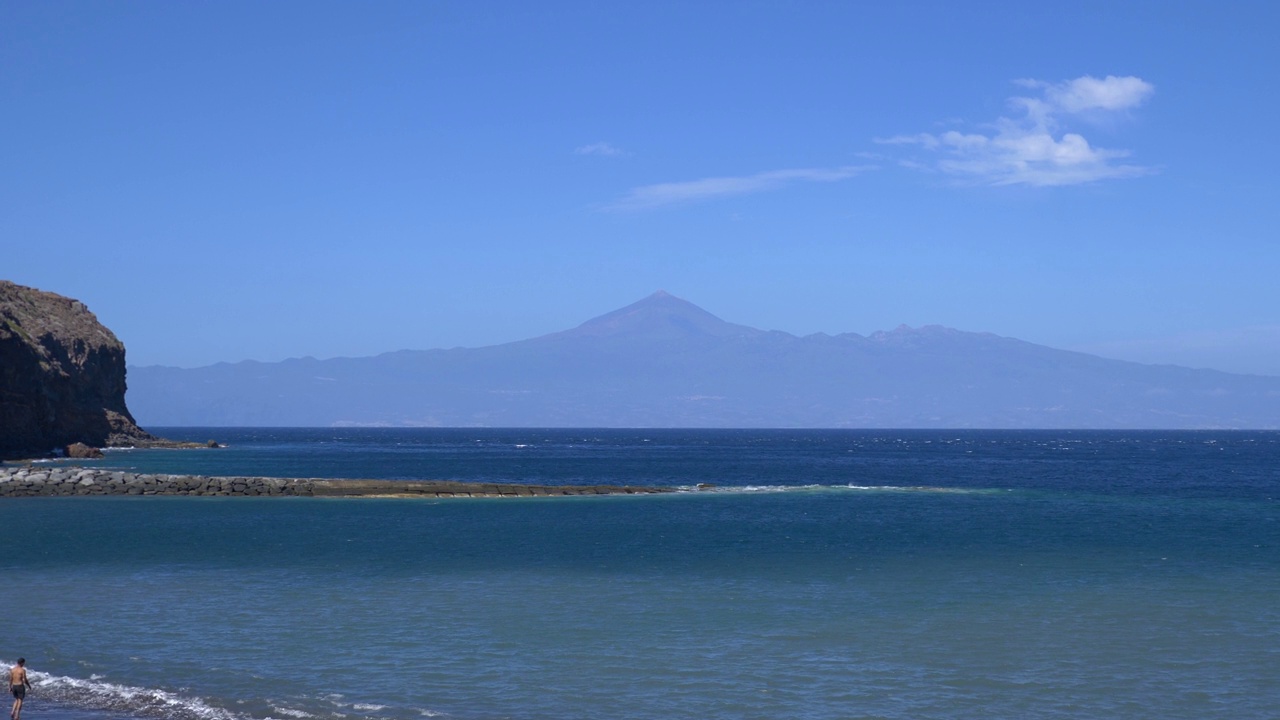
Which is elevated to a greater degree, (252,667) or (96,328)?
(96,328)

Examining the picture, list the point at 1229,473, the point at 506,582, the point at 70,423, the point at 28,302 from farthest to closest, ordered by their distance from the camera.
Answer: the point at 28,302 < the point at 70,423 < the point at 1229,473 < the point at 506,582

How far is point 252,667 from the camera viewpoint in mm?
22453

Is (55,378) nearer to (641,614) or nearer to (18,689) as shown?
(641,614)

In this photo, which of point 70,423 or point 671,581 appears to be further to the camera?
point 70,423

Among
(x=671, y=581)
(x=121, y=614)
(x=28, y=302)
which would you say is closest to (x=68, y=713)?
(x=121, y=614)

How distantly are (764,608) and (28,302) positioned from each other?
120048 millimetres

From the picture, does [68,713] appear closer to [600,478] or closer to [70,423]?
[600,478]

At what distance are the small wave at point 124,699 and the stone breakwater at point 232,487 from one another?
45.9 metres

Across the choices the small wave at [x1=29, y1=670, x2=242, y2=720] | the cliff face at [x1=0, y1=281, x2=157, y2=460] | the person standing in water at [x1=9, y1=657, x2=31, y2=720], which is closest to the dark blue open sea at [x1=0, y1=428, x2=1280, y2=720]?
the small wave at [x1=29, y1=670, x2=242, y2=720]

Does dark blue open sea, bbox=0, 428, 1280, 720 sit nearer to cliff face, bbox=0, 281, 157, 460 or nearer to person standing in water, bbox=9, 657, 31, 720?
person standing in water, bbox=9, 657, 31, 720

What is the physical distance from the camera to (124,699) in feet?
65.9

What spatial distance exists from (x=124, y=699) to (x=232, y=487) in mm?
51623

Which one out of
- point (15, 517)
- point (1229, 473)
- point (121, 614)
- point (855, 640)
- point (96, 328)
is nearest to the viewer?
point (855, 640)

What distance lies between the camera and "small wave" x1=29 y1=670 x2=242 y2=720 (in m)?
19.3
